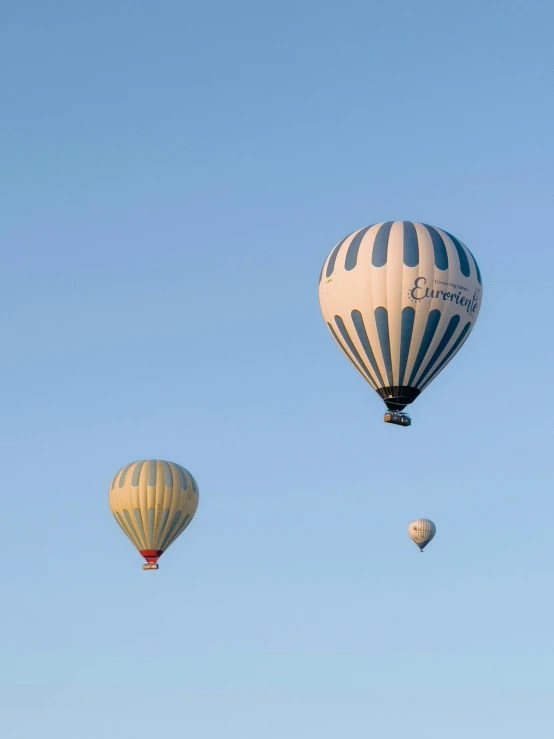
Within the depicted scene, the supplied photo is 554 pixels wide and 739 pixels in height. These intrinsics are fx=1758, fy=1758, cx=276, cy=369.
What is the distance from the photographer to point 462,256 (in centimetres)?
7206

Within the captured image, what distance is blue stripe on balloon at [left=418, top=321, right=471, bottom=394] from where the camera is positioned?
237ft

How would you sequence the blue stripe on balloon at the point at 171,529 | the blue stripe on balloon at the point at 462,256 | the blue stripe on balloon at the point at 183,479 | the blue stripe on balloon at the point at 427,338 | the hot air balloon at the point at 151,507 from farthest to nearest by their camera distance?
the blue stripe on balloon at the point at 183,479, the blue stripe on balloon at the point at 171,529, the hot air balloon at the point at 151,507, the blue stripe on balloon at the point at 462,256, the blue stripe on balloon at the point at 427,338

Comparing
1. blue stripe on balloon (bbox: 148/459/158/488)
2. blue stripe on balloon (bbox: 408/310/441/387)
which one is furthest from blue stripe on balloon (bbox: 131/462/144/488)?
blue stripe on balloon (bbox: 408/310/441/387)

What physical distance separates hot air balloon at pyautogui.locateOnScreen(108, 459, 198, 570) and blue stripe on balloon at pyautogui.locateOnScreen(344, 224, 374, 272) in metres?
26.7

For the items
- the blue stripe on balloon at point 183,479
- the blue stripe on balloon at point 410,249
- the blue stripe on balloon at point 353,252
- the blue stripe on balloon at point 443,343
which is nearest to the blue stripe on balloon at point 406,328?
the blue stripe on balloon at point 443,343

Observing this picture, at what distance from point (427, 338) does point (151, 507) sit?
27.5m

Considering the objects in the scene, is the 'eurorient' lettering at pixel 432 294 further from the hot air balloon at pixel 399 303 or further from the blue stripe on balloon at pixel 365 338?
the blue stripe on balloon at pixel 365 338

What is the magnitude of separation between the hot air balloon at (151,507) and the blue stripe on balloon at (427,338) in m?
26.5

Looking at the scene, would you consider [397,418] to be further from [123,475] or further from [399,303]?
[123,475]

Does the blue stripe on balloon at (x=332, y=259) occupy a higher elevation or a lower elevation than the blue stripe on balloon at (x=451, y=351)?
higher

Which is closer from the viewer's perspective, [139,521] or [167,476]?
[139,521]

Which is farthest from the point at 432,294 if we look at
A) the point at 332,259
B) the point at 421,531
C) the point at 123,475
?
the point at 421,531


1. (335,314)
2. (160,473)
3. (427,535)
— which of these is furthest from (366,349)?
(427,535)

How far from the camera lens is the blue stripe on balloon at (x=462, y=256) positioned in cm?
7188
